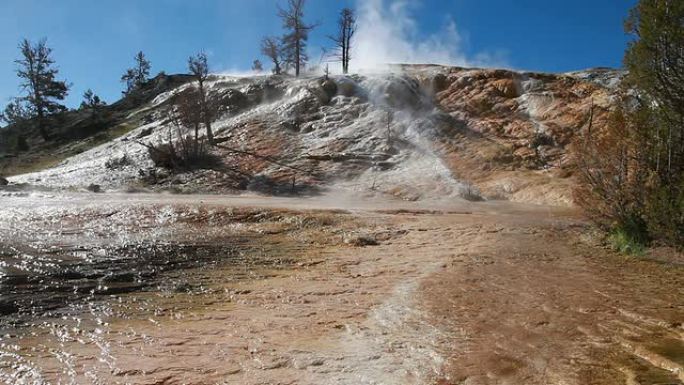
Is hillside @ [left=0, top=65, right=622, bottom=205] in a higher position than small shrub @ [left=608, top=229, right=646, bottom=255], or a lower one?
higher

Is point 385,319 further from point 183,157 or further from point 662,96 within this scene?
point 183,157

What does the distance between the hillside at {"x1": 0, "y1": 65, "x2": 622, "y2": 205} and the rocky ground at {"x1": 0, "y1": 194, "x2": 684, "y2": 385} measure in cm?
956

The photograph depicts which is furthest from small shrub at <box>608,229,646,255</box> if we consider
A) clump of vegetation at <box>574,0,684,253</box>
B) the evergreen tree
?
the evergreen tree

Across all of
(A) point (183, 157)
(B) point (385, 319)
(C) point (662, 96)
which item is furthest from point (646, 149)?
(A) point (183, 157)

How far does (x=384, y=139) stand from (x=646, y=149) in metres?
18.0

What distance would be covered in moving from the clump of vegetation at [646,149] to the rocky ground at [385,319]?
26.4 inches

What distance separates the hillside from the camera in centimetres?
2134

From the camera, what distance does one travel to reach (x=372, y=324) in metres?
5.27

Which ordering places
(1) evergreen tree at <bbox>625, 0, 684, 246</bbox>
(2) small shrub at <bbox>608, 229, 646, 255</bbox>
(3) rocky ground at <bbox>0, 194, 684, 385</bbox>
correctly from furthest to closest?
(2) small shrub at <bbox>608, 229, 646, 255</bbox> < (1) evergreen tree at <bbox>625, 0, 684, 246</bbox> < (3) rocky ground at <bbox>0, 194, 684, 385</bbox>

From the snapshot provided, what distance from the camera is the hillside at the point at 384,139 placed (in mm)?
21344

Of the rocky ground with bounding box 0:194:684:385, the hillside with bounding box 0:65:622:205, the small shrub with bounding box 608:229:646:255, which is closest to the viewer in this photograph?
the rocky ground with bounding box 0:194:684:385

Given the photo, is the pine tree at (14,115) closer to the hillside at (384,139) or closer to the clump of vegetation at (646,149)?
the hillside at (384,139)

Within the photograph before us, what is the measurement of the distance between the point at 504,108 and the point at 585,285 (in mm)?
21673

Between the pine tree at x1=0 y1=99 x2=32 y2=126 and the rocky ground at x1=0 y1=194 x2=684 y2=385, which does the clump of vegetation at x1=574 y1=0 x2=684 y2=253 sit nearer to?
the rocky ground at x1=0 y1=194 x2=684 y2=385
